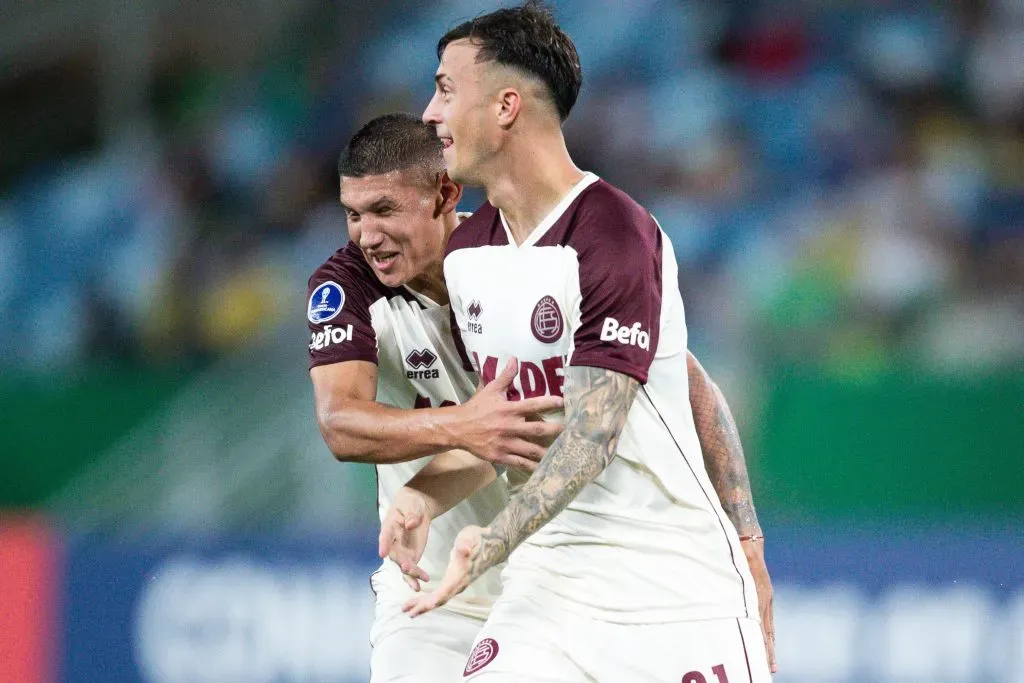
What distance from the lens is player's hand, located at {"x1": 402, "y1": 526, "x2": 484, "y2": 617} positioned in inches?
122

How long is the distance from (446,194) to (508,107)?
0.73 metres

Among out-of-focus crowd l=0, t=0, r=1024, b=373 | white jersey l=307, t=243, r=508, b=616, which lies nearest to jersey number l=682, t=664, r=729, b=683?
white jersey l=307, t=243, r=508, b=616

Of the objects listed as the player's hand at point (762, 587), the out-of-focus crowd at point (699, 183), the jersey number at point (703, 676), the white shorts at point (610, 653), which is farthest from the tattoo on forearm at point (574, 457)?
the out-of-focus crowd at point (699, 183)

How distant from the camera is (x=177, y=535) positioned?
23.2 ft

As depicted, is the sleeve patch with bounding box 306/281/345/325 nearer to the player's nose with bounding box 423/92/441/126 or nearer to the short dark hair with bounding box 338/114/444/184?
the short dark hair with bounding box 338/114/444/184

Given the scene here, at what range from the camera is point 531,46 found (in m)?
3.62

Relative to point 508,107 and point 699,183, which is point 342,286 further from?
point 699,183

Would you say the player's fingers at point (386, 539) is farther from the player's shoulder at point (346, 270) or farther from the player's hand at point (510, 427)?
the player's shoulder at point (346, 270)

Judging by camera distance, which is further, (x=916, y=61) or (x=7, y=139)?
(x=7, y=139)

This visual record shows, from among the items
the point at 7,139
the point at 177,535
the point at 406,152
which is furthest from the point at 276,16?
the point at 406,152

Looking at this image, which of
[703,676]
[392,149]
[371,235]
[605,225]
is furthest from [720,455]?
[392,149]

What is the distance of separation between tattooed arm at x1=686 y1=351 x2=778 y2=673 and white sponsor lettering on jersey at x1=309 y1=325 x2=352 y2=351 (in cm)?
99

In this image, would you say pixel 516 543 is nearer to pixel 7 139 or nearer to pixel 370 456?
pixel 370 456

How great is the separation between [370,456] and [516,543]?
0.77 meters
